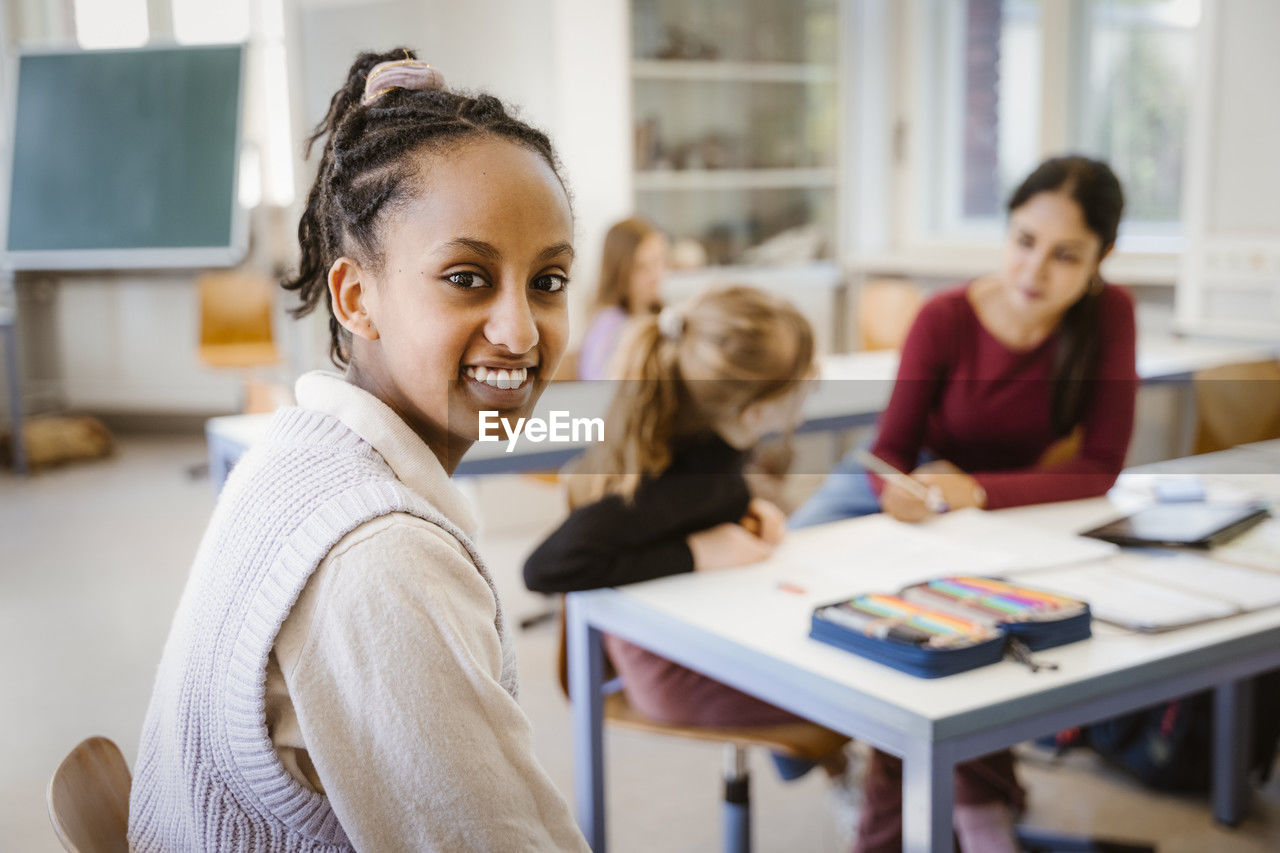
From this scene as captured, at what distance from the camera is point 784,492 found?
12.7 ft

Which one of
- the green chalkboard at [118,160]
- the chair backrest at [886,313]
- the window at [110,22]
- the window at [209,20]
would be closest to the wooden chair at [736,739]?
the chair backrest at [886,313]

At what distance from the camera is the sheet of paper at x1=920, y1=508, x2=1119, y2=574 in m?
1.67

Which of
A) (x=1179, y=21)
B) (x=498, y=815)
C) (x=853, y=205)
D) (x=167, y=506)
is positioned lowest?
(x=167, y=506)

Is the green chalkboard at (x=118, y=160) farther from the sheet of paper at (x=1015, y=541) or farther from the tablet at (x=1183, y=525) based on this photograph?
the tablet at (x=1183, y=525)

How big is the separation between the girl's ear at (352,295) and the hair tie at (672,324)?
1.01 m

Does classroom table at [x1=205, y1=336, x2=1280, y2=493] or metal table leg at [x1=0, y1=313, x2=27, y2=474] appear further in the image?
metal table leg at [x1=0, y1=313, x2=27, y2=474]

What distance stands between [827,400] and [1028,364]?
66 centimetres

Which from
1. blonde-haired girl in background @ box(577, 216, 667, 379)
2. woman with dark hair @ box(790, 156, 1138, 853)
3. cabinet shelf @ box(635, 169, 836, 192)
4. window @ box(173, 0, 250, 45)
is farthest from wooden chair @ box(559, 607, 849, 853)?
window @ box(173, 0, 250, 45)

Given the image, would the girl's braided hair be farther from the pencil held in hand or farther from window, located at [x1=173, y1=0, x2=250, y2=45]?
window, located at [x1=173, y1=0, x2=250, y2=45]

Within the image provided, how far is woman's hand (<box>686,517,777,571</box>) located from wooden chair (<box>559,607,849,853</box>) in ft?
0.75

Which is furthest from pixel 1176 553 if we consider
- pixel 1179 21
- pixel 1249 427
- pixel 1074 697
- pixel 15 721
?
pixel 1179 21

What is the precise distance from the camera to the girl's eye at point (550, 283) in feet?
2.56

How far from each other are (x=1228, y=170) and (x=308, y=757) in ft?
A: 12.0

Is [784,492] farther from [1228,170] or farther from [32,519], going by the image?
[32,519]
